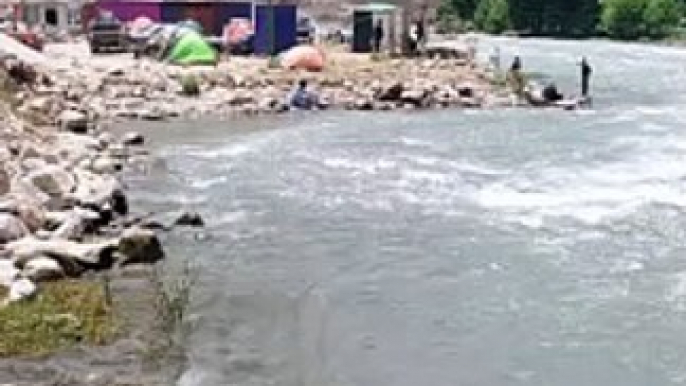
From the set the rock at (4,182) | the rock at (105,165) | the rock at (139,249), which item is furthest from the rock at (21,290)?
the rock at (105,165)

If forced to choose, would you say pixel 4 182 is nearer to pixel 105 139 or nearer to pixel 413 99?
pixel 105 139

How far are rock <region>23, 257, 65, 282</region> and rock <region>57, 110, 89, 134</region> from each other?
49.8ft

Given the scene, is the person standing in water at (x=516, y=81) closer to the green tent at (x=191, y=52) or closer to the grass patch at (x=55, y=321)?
the green tent at (x=191, y=52)

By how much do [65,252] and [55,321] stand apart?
2.63 metres

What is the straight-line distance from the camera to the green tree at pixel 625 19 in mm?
97375

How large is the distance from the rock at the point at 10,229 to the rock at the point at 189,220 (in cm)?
309

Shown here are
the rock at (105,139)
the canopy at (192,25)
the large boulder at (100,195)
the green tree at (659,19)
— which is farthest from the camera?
the green tree at (659,19)

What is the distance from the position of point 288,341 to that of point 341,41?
4728 centimetres

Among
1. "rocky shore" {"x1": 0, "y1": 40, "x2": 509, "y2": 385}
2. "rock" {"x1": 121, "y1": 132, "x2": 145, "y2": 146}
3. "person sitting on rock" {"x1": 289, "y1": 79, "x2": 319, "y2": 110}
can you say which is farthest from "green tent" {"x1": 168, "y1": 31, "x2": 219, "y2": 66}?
"rock" {"x1": 121, "y1": 132, "x2": 145, "y2": 146}

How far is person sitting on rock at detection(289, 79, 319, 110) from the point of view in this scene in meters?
39.7

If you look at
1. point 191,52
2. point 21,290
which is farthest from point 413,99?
point 21,290

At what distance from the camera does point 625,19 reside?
9800cm

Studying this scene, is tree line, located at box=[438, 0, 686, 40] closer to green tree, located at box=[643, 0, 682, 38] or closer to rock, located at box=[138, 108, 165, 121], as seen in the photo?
green tree, located at box=[643, 0, 682, 38]

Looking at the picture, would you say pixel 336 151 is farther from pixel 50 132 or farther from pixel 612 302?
pixel 612 302
